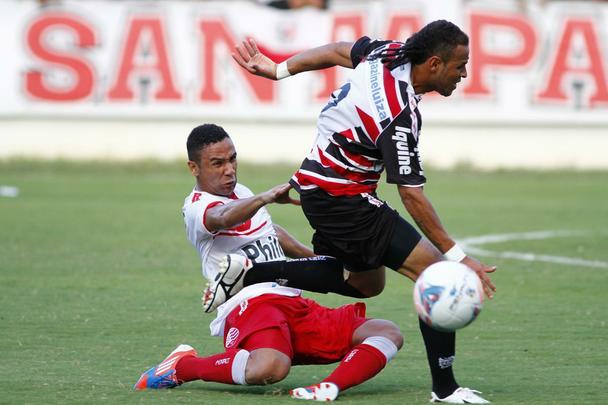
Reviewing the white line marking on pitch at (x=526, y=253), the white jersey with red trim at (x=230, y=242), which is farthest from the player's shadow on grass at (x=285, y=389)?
the white line marking on pitch at (x=526, y=253)

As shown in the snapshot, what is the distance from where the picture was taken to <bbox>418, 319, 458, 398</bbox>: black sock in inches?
275

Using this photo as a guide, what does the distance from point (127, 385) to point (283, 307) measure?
3.54 ft

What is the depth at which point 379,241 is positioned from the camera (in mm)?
7207

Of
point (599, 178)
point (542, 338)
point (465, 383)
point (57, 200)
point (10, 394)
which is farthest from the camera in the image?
point (599, 178)

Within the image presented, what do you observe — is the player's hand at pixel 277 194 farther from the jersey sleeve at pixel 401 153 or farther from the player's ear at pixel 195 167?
the player's ear at pixel 195 167

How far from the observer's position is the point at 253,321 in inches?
294

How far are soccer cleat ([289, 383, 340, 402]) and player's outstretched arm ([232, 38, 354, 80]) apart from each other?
2.12m

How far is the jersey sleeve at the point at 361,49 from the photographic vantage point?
24.9ft

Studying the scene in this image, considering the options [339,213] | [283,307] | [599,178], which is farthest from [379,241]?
[599,178]

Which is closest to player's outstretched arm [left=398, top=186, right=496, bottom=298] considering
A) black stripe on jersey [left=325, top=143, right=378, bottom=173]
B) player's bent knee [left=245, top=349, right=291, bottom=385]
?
black stripe on jersey [left=325, top=143, right=378, bottom=173]

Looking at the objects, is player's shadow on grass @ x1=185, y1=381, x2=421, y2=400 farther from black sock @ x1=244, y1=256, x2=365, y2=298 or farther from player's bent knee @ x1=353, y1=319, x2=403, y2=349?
black sock @ x1=244, y1=256, x2=365, y2=298

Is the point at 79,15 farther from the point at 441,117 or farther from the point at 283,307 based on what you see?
the point at 283,307

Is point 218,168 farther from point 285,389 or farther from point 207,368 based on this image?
point 285,389

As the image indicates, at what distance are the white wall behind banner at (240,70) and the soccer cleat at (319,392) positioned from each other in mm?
19815
